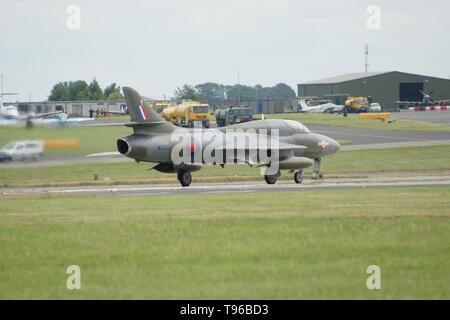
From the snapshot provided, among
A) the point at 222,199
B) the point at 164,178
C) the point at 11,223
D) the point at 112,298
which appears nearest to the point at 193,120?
the point at 164,178

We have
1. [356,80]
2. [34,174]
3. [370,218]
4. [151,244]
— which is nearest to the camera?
[151,244]

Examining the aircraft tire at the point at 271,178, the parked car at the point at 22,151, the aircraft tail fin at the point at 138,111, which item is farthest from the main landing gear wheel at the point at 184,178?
the parked car at the point at 22,151

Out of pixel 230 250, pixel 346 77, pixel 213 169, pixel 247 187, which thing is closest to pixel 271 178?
pixel 247 187

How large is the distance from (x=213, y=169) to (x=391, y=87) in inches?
3934

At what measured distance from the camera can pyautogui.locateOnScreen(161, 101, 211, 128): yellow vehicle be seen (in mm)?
88719

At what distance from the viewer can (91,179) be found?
42875mm

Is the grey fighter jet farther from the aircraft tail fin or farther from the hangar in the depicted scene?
the hangar

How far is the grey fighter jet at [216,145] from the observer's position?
3378 centimetres

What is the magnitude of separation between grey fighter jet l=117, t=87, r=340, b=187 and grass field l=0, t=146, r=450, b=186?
3783 millimetres

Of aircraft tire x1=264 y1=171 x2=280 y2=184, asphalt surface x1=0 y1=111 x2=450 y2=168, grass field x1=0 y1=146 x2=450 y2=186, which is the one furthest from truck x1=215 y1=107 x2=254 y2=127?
aircraft tire x1=264 y1=171 x2=280 y2=184

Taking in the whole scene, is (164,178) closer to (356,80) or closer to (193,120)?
(193,120)

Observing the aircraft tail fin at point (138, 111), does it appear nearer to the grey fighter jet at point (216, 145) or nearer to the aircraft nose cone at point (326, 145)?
the grey fighter jet at point (216, 145)

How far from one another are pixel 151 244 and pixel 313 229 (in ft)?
12.6

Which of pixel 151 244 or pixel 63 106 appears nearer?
pixel 151 244
